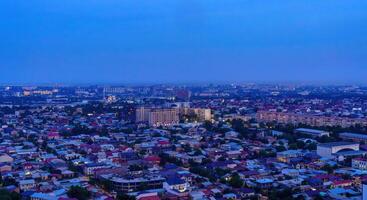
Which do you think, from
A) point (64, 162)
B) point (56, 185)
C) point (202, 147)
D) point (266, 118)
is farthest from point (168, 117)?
point (56, 185)

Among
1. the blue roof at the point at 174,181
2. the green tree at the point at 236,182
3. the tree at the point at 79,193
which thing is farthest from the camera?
the green tree at the point at 236,182

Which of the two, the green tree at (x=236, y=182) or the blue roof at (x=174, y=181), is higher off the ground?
the blue roof at (x=174, y=181)

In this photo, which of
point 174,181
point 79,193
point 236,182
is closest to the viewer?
point 79,193

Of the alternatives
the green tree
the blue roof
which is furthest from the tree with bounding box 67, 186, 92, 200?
the green tree

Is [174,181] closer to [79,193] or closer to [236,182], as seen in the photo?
[236,182]

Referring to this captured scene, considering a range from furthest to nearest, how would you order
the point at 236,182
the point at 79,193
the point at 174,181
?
the point at 236,182 < the point at 174,181 < the point at 79,193

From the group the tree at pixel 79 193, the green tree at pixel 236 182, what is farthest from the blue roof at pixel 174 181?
the tree at pixel 79 193

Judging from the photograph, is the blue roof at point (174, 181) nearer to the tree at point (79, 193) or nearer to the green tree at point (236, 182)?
the green tree at point (236, 182)

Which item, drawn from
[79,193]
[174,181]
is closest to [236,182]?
[174,181]

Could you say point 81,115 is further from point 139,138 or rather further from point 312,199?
point 312,199
